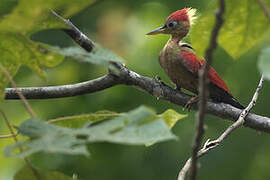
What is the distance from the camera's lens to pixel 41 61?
1.77 metres

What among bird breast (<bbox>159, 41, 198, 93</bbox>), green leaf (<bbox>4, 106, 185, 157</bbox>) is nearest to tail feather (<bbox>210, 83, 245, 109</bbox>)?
bird breast (<bbox>159, 41, 198, 93</bbox>)

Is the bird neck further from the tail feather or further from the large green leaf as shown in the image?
the large green leaf

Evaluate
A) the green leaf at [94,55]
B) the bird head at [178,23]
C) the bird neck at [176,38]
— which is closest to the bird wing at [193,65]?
the bird neck at [176,38]

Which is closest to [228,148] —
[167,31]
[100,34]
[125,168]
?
[125,168]

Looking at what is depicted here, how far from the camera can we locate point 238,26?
162 cm

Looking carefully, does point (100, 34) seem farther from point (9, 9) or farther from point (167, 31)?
point (9, 9)

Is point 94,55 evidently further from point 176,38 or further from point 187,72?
point 176,38

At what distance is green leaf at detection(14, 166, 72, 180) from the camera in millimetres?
1618

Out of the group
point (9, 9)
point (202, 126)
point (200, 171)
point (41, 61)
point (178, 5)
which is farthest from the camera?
point (178, 5)

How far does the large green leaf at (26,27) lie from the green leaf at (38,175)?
0.33 metres

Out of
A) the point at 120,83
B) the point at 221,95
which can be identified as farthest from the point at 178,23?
the point at 120,83

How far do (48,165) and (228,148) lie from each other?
7.13 feet

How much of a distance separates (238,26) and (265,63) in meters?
0.36

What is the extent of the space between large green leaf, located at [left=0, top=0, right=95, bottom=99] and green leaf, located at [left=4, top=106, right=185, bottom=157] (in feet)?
0.96
